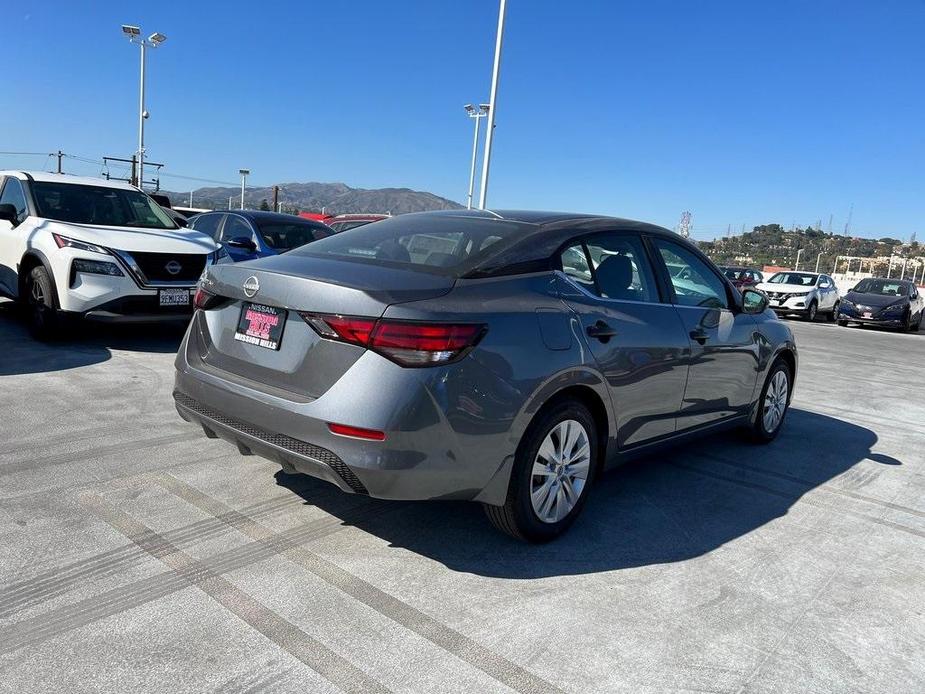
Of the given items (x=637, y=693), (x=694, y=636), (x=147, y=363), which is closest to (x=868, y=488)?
(x=694, y=636)

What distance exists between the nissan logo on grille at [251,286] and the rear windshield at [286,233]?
6299 millimetres

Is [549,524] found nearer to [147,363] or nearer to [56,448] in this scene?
[56,448]

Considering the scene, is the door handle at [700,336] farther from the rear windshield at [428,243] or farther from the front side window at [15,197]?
the front side window at [15,197]

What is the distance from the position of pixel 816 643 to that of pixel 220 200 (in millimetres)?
42525

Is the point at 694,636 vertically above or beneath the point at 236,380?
beneath

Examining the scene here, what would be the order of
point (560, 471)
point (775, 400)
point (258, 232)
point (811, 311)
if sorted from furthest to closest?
point (811, 311)
point (258, 232)
point (775, 400)
point (560, 471)

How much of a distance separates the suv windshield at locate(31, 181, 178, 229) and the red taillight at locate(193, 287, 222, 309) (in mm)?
5071

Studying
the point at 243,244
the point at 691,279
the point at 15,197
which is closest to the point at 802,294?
the point at 243,244

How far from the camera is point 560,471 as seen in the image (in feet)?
11.6

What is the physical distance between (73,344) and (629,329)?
594 cm

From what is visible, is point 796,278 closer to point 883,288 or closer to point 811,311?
point 811,311

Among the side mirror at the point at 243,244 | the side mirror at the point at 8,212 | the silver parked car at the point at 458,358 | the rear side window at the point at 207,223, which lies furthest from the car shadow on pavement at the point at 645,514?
the rear side window at the point at 207,223

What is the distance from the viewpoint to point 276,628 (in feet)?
8.84

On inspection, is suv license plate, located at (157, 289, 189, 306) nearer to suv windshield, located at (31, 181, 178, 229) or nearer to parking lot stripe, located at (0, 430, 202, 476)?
suv windshield, located at (31, 181, 178, 229)
